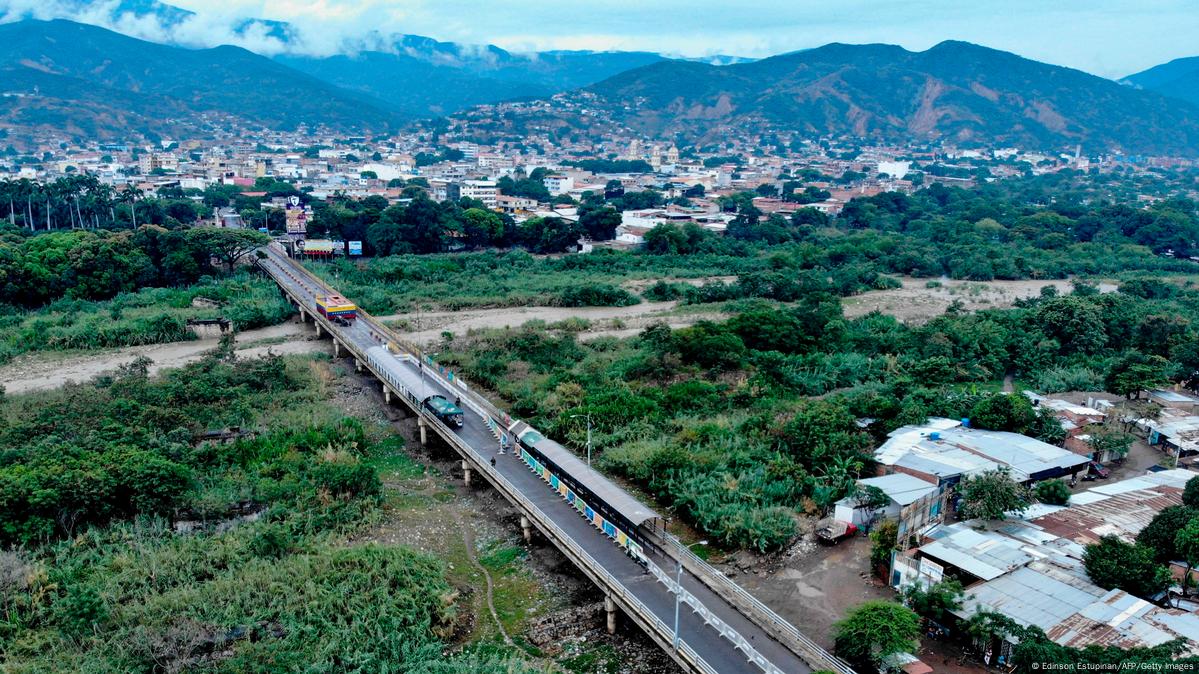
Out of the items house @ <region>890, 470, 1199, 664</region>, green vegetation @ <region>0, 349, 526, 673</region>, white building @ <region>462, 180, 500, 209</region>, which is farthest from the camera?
white building @ <region>462, 180, 500, 209</region>

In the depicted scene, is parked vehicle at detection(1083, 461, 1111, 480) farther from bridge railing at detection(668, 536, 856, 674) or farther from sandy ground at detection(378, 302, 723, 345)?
sandy ground at detection(378, 302, 723, 345)

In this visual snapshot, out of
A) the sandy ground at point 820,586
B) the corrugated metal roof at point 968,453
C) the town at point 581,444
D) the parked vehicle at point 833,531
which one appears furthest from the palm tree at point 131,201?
the sandy ground at point 820,586

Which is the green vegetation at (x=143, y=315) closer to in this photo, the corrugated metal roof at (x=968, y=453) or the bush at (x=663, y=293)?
the bush at (x=663, y=293)

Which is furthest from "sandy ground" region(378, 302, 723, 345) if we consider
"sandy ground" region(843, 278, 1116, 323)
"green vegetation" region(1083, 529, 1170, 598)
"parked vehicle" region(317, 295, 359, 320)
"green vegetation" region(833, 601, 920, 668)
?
"green vegetation" region(1083, 529, 1170, 598)

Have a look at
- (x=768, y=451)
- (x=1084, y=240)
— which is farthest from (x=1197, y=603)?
(x=1084, y=240)

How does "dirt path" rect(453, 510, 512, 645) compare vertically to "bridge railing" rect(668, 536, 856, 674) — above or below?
below

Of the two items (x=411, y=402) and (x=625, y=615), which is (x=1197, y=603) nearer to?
(x=625, y=615)
